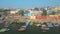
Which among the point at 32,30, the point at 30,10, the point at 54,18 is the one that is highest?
the point at 30,10

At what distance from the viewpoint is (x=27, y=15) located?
1.57 metres

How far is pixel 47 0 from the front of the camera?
1587mm

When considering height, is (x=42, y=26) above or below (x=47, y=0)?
below

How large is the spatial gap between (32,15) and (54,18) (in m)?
0.25

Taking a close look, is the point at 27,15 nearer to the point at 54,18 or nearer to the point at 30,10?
the point at 30,10

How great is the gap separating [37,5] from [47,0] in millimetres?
126

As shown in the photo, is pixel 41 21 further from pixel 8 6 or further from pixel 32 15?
pixel 8 6

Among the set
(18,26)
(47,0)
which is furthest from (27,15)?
(47,0)

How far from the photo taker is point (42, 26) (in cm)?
157

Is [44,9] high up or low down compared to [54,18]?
up

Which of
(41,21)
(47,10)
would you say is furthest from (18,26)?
(47,10)

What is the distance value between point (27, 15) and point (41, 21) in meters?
0.17

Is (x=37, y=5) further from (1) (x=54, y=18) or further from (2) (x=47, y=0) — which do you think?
(1) (x=54, y=18)

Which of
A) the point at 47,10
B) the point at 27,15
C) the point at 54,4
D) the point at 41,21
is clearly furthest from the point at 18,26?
the point at 54,4
